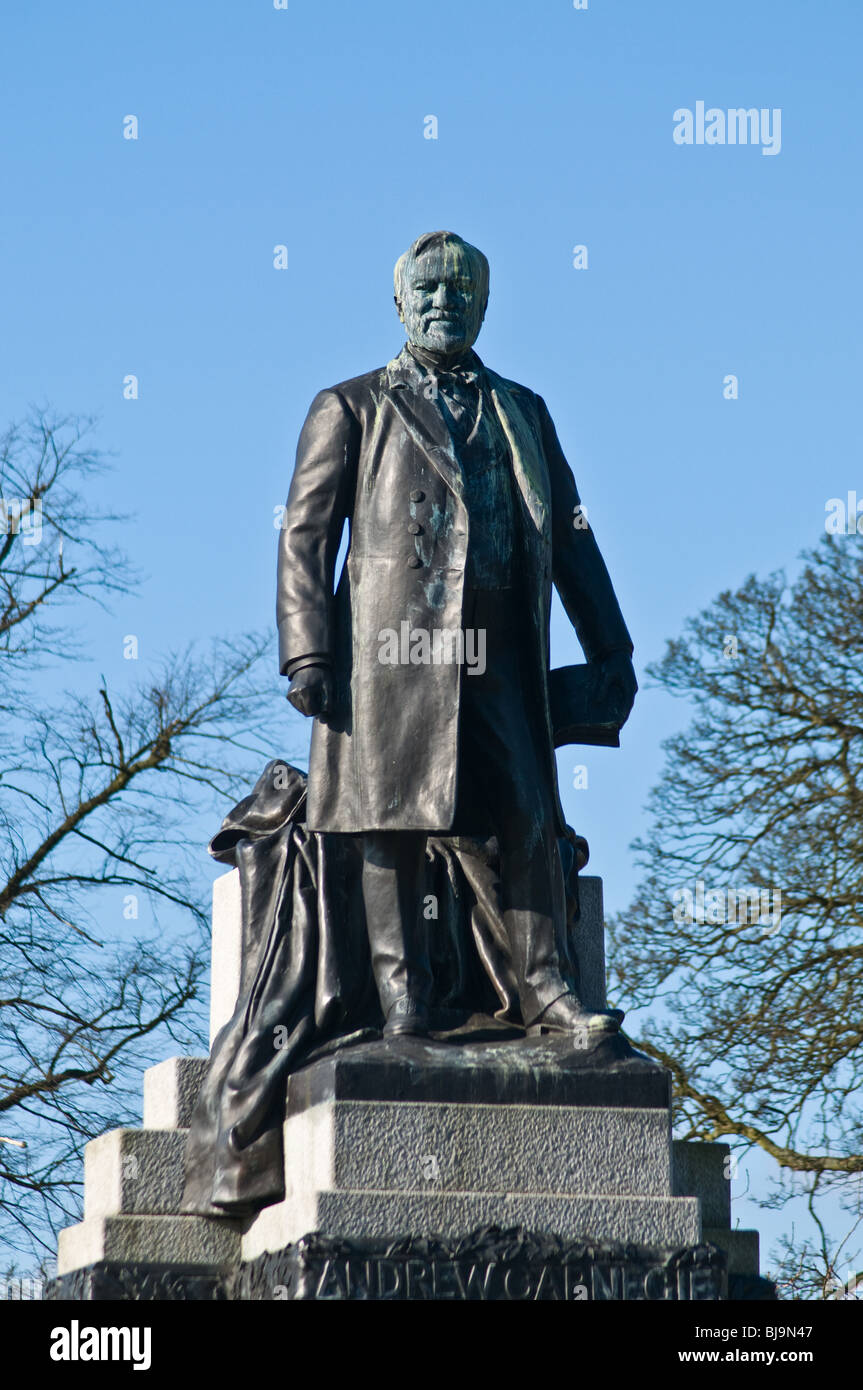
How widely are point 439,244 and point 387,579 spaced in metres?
1.11

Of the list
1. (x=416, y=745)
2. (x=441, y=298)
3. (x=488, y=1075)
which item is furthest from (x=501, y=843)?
(x=441, y=298)

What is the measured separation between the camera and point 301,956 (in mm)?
8203

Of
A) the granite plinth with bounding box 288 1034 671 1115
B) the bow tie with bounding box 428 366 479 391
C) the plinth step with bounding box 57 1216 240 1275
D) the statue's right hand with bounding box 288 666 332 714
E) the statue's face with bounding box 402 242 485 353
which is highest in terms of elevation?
the statue's face with bounding box 402 242 485 353

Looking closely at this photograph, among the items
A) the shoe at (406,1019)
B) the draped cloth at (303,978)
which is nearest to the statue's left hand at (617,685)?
the draped cloth at (303,978)

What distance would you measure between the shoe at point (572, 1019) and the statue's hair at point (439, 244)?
2315mm

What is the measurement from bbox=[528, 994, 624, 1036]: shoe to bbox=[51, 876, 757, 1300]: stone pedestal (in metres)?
0.06

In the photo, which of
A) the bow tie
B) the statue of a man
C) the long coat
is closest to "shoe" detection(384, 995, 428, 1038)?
the statue of a man

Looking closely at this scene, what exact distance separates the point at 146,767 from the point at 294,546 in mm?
9165

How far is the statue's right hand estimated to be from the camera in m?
8.04

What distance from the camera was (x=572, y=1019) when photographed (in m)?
7.87

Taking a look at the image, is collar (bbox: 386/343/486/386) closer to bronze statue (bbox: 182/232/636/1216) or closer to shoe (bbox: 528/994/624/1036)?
bronze statue (bbox: 182/232/636/1216)

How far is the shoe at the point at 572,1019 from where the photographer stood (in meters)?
7.83

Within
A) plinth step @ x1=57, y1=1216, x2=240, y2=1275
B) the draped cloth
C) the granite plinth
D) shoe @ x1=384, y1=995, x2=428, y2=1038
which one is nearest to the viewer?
the granite plinth

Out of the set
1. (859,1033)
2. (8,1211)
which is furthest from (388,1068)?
(8,1211)
